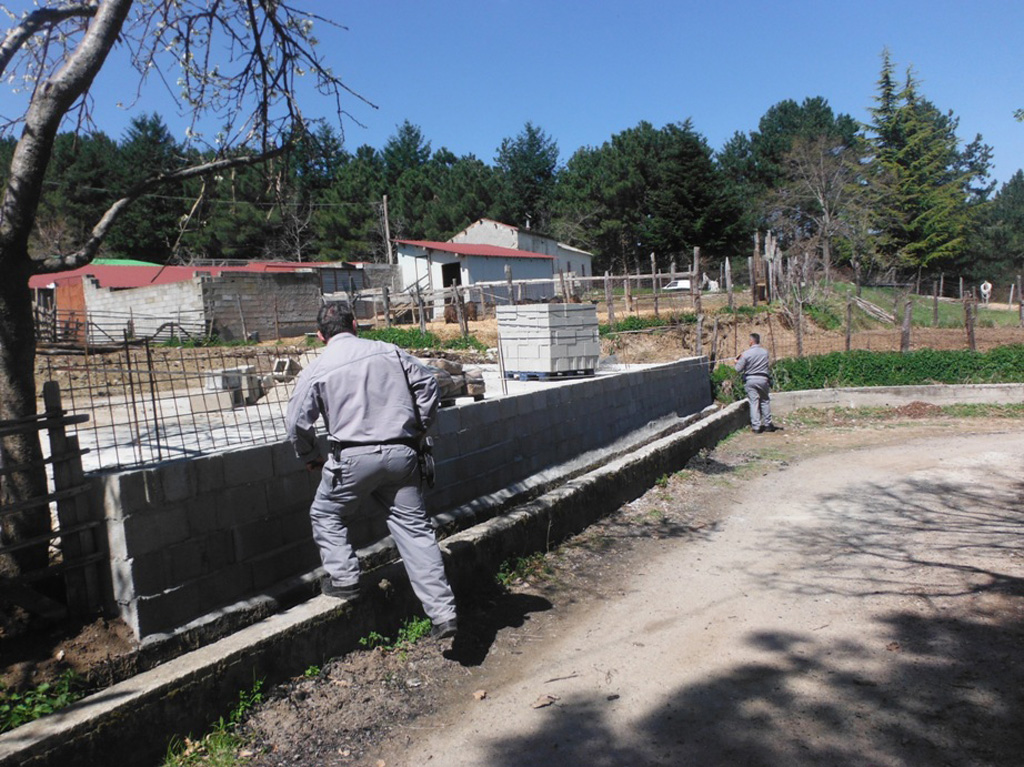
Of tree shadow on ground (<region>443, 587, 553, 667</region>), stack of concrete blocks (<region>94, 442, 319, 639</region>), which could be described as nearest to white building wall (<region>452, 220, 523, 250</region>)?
tree shadow on ground (<region>443, 587, 553, 667</region>)

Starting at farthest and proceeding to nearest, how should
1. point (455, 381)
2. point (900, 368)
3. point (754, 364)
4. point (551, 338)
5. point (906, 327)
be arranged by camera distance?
1. point (906, 327)
2. point (900, 368)
3. point (754, 364)
4. point (551, 338)
5. point (455, 381)

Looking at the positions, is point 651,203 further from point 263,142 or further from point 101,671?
point 101,671

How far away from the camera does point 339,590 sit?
14.2 ft

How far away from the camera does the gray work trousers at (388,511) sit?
4.21 metres

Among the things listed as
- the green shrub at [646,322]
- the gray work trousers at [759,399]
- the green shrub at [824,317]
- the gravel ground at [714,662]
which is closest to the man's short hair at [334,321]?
the gravel ground at [714,662]

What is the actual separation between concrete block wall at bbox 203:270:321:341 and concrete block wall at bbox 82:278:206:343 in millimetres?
507

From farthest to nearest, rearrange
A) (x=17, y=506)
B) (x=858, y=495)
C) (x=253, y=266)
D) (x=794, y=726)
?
(x=253, y=266) → (x=858, y=495) → (x=794, y=726) → (x=17, y=506)

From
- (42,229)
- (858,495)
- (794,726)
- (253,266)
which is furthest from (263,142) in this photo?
(42,229)

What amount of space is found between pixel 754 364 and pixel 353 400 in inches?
467

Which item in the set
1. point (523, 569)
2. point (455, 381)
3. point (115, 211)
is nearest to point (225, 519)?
point (115, 211)

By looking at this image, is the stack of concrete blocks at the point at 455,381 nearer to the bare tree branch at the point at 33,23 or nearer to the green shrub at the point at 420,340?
the bare tree branch at the point at 33,23

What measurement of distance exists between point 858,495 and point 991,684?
5.46 metres

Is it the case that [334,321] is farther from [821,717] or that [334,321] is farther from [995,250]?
[995,250]

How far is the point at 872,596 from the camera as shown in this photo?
5543 mm
